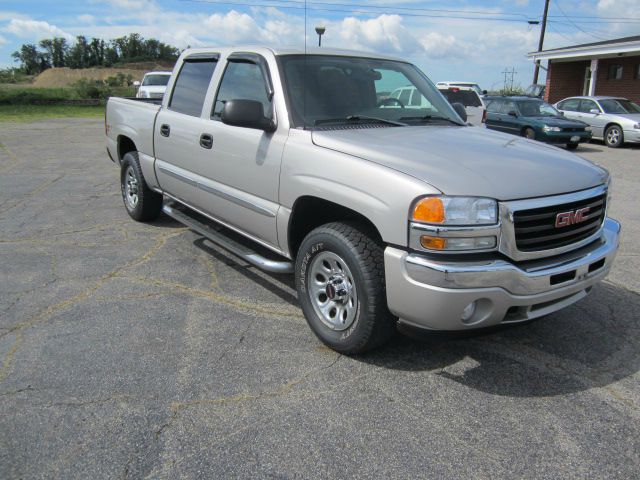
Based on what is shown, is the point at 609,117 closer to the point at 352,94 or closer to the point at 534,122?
the point at 534,122

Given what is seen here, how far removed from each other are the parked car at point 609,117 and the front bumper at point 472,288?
1500 cm

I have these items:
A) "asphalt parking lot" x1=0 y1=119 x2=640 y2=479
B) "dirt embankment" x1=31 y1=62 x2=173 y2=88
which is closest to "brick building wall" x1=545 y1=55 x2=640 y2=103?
"asphalt parking lot" x1=0 y1=119 x2=640 y2=479

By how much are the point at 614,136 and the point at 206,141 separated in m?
15.3

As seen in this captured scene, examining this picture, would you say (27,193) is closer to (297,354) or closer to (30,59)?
(297,354)

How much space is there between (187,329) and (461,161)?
2190 millimetres

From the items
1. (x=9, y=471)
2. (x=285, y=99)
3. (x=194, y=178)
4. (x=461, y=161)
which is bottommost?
(x=9, y=471)

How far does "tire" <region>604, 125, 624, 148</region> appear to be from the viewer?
16.2 m

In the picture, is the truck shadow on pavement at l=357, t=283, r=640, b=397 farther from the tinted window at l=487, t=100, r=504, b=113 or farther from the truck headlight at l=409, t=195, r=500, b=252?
the tinted window at l=487, t=100, r=504, b=113

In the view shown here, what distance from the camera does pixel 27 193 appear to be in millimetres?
8539

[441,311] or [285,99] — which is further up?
[285,99]

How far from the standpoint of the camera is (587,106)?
17.5 metres

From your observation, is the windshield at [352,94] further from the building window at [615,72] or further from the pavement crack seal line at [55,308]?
the building window at [615,72]

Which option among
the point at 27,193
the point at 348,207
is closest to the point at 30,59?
the point at 27,193

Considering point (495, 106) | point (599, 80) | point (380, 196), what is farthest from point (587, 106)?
point (380, 196)
